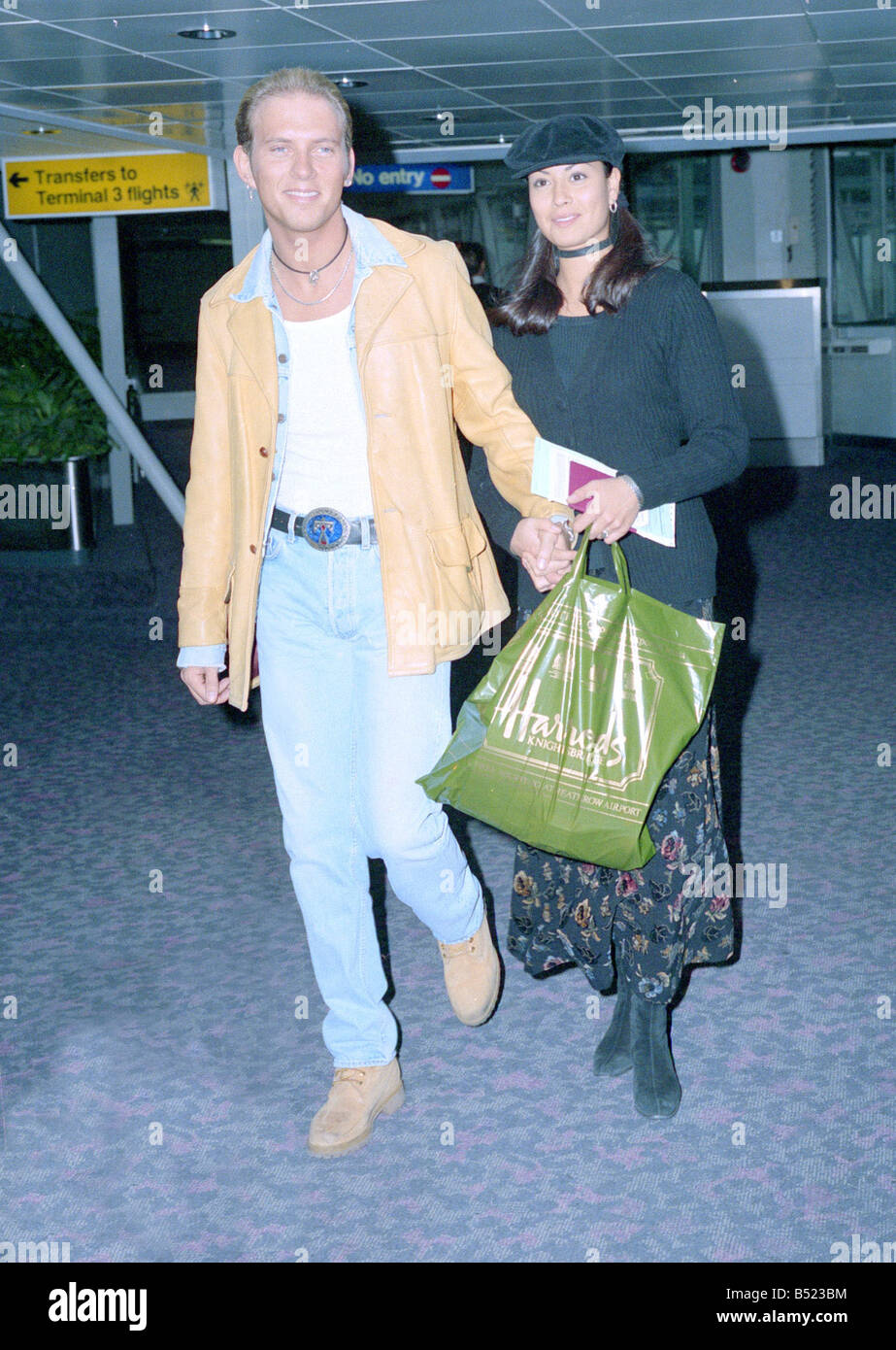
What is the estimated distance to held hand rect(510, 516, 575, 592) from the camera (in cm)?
240

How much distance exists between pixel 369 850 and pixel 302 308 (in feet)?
3.15

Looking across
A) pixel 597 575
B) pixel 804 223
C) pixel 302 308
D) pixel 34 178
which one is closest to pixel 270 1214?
pixel 597 575

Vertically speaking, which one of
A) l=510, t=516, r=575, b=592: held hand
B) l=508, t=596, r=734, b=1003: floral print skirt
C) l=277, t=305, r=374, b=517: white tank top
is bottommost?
l=508, t=596, r=734, b=1003: floral print skirt

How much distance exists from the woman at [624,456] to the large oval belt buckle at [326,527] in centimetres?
30

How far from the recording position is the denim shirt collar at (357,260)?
95.0 inches

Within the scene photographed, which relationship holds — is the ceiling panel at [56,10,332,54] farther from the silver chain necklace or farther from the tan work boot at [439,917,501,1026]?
the tan work boot at [439,917,501,1026]

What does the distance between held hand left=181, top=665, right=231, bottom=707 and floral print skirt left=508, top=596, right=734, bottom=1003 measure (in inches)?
25.2

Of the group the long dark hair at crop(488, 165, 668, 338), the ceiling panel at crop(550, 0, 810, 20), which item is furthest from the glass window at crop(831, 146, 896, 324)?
the long dark hair at crop(488, 165, 668, 338)

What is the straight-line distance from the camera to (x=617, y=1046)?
9.41ft

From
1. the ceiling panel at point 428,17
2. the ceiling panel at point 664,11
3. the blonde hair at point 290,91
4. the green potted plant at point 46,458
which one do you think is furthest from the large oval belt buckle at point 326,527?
the green potted plant at point 46,458

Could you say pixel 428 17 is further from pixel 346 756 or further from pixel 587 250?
pixel 346 756

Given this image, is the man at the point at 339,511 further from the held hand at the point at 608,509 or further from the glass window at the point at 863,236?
the glass window at the point at 863,236

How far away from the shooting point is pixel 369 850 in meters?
2.67

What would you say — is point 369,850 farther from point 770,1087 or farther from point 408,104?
point 408,104
